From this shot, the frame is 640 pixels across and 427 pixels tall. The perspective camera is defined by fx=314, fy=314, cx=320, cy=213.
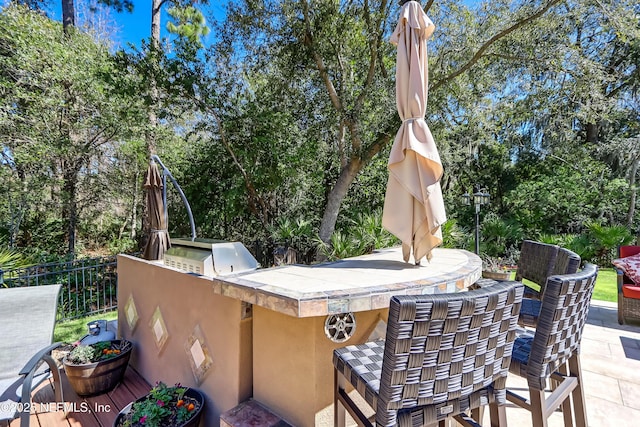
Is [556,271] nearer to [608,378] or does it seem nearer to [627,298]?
[608,378]

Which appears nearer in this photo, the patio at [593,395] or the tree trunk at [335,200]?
the patio at [593,395]

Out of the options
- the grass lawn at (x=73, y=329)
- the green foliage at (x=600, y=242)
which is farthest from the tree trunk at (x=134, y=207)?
the green foliage at (x=600, y=242)

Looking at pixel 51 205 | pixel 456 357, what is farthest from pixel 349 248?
pixel 51 205

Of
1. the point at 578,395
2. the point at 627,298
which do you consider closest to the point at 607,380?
the point at 578,395

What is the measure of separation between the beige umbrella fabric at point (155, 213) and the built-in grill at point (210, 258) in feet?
2.51

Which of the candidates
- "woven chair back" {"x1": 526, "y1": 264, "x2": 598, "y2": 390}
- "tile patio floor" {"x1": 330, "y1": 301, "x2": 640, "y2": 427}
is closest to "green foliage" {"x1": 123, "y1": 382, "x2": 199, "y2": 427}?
"tile patio floor" {"x1": 330, "y1": 301, "x2": 640, "y2": 427}

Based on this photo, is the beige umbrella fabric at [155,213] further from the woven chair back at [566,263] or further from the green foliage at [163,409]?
the woven chair back at [566,263]

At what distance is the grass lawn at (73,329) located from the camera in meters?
4.23

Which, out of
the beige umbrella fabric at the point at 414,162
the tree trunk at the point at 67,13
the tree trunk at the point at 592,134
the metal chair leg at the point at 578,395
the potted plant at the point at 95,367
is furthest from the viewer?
the tree trunk at the point at 592,134

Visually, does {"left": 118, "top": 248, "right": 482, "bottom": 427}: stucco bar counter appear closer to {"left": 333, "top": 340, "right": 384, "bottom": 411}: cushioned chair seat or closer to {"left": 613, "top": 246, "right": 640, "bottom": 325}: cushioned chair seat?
{"left": 333, "top": 340, "right": 384, "bottom": 411}: cushioned chair seat

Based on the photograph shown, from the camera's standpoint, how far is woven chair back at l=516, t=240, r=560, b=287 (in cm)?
273

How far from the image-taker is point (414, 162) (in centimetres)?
217

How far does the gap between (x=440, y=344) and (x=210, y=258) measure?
5.80 feet

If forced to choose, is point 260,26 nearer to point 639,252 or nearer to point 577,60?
point 577,60
